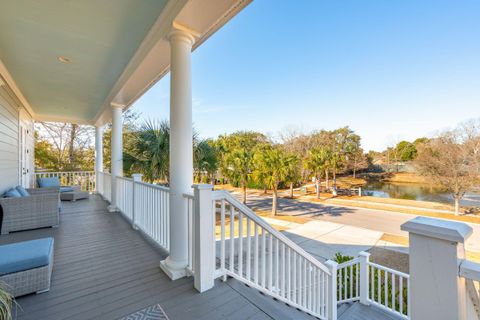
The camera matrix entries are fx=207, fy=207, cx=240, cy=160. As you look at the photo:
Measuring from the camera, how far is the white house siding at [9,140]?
4227 mm

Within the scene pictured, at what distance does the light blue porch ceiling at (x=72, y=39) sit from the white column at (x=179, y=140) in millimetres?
560

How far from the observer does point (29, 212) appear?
392cm

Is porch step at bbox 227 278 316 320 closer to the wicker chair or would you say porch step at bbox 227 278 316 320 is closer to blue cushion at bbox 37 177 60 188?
the wicker chair

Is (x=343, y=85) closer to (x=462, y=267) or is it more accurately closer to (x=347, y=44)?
(x=347, y=44)

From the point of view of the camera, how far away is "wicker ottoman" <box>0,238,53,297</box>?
1.94 meters

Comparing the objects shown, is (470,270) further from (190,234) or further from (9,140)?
(9,140)

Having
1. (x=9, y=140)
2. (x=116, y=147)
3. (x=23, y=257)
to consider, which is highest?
(x=9, y=140)

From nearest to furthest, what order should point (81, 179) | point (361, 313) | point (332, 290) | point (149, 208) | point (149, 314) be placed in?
point (149, 314), point (332, 290), point (149, 208), point (361, 313), point (81, 179)

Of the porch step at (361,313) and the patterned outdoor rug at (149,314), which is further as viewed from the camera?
the porch step at (361,313)

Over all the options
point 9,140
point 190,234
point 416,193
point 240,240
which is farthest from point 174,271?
point 416,193

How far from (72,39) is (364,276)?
20.6ft

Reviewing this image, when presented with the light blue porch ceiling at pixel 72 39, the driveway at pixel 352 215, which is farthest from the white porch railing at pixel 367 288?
the driveway at pixel 352 215

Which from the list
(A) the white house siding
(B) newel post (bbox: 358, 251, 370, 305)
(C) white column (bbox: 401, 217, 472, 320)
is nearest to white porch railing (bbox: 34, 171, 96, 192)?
(A) the white house siding

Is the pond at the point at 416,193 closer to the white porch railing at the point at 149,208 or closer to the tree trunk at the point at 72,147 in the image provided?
the white porch railing at the point at 149,208
